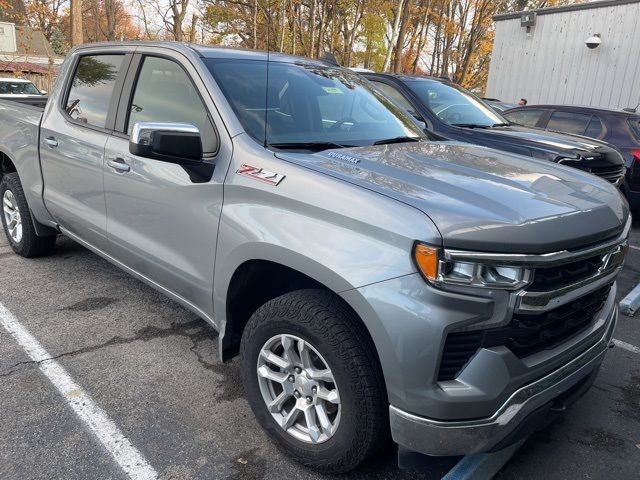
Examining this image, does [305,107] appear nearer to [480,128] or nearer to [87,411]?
[87,411]

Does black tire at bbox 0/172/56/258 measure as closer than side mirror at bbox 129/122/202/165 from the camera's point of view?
No

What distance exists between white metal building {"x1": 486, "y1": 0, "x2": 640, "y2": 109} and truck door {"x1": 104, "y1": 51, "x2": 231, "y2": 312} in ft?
47.8

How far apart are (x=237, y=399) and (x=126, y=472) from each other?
2.44 feet

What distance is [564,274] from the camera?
2076 millimetres

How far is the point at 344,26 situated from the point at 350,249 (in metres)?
23.6

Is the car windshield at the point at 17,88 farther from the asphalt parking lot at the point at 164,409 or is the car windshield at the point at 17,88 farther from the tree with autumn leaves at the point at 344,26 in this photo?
the asphalt parking lot at the point at 164,409

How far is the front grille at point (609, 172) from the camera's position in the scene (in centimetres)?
580

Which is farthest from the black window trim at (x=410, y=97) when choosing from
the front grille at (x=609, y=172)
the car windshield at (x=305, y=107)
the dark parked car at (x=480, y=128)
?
the car windshield at (x=305, y=107)

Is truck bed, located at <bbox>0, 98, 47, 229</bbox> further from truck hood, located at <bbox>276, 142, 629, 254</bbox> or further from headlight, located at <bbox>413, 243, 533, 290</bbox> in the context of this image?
headlight, located at <bbox>413, 243, 533, 290</bbox>

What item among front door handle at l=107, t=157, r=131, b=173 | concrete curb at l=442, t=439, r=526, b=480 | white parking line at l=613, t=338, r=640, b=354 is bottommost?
white parking line at l=613, t=338, r=640, b=354

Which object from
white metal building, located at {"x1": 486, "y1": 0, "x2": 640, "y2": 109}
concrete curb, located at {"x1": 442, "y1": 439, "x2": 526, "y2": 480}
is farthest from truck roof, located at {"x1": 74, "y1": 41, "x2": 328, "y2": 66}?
white metal building, located at {"x1": 486, "y1": 0, "x2": 640, "y2": 109}

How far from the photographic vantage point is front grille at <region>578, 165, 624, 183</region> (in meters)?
5.80

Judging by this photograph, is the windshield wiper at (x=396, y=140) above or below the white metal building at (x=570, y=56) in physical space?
below

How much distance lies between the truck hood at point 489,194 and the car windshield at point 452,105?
11.7ft
